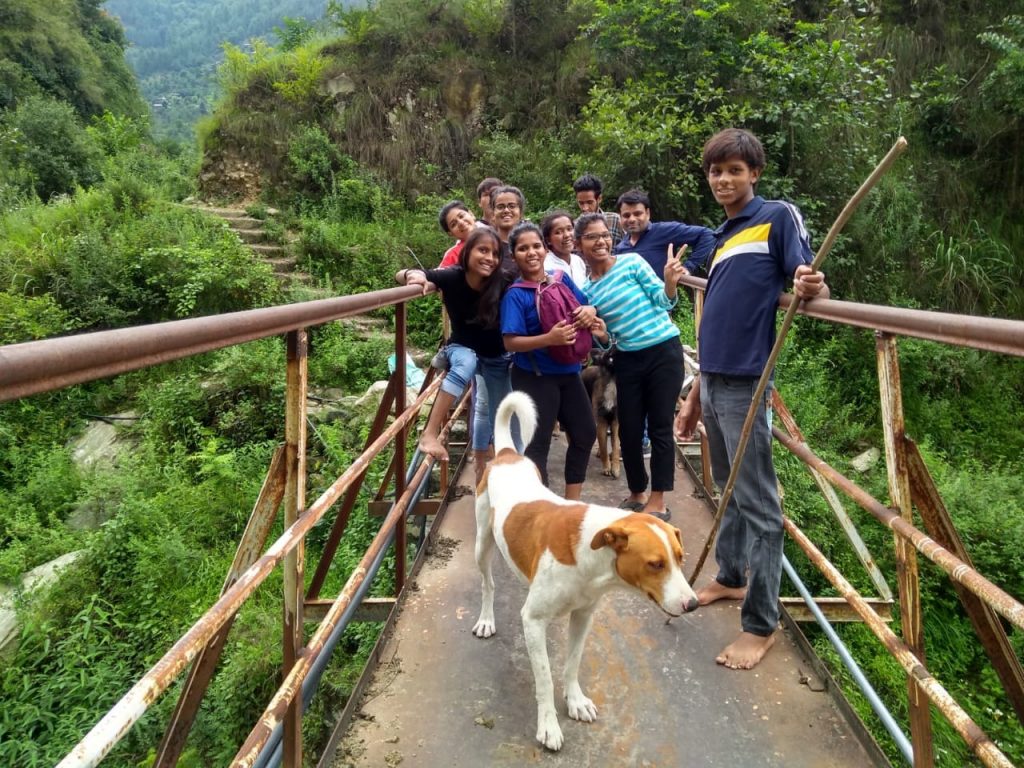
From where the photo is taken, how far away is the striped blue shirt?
295 centimetres

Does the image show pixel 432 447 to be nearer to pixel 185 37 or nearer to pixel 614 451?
pixel 614 451

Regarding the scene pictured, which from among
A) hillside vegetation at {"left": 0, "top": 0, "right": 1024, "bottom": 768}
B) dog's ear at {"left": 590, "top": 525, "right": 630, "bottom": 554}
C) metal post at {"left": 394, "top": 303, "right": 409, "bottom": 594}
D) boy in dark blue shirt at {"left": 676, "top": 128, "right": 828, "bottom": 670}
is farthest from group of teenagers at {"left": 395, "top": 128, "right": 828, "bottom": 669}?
hillside vegetation at {"left": 0, "top": 0, "right": 1024, "bottom": 768}

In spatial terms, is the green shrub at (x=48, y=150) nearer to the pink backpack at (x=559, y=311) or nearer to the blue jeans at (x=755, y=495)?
the pink backpack at (x=559, y=311)

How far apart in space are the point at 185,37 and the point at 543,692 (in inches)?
2739

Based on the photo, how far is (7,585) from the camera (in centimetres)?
507

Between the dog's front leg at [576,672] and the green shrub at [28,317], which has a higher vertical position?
the dog's front leg at [576,672]

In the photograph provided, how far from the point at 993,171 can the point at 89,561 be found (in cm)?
1167

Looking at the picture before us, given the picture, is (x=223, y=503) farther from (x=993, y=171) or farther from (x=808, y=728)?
(x=993, y=171)

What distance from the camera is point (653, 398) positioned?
10.1ft

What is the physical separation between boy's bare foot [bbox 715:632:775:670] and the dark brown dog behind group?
1.87m

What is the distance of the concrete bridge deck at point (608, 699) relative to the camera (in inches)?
72.2

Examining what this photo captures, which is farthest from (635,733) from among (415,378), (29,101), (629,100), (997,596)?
(29,101)

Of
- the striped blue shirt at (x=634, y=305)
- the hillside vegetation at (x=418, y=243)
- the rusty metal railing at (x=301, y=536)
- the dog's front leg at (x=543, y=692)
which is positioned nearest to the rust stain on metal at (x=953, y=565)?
the rusty metal railing at (x=301, y=536)

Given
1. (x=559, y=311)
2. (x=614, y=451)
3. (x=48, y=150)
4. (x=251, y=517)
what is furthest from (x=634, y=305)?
(x=48, y=150)
